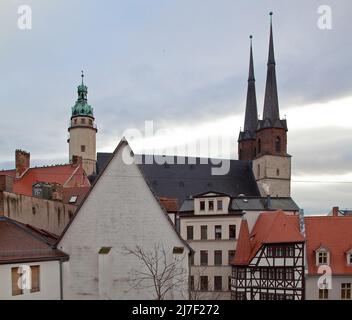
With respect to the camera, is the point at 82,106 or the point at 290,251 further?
the point at 82,106

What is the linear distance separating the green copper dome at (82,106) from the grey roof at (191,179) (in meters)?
11.1

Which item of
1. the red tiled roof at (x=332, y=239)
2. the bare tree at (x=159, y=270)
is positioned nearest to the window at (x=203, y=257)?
the red tiled roof at (x=332, y=239)

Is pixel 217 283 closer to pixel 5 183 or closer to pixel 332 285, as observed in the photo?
pixel 332 285

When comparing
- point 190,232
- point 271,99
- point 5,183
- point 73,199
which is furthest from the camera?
point 271,99

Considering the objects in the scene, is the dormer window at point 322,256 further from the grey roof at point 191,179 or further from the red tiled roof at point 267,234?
the grey roof at point 191,179

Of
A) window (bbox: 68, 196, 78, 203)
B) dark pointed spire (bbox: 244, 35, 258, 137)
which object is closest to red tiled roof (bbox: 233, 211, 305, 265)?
window (bbox: 68, 196, 78, 203)

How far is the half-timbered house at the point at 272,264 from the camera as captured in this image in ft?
81.3

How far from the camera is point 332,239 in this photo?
87.9ft

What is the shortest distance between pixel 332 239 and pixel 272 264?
4761mm

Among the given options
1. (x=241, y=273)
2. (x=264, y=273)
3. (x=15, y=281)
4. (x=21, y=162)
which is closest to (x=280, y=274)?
(x=264, y=273)

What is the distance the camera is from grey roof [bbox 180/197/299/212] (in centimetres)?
3066

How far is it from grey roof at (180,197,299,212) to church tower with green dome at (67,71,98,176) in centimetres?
4226
